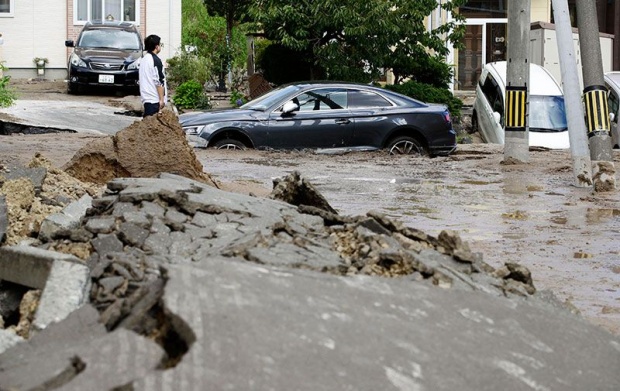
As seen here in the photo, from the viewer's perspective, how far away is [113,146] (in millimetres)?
12609

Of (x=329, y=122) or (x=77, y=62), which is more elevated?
(x=77, y=62)

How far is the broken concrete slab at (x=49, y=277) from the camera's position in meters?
5.96

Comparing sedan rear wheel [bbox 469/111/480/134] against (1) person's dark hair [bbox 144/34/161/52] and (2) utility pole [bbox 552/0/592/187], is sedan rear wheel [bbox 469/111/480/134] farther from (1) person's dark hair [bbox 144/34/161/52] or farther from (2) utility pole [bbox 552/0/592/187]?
(1) person's dark hair [bbox 144/34/161/52]

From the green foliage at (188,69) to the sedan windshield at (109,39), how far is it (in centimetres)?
149

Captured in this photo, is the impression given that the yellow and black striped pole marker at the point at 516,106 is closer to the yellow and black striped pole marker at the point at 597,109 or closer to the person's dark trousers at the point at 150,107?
the yellow and black striped pole marker at the point at 597,109

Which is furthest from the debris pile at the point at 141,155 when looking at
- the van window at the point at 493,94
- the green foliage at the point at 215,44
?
the green foliage at the point at 215,44

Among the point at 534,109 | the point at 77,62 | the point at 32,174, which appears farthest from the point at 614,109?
the point at 32,174

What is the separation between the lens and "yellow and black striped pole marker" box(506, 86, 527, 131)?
1988 cm

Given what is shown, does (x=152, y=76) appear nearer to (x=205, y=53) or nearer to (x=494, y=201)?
(x=494, y=201)

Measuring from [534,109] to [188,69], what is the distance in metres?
13.0

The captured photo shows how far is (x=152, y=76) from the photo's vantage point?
1672cm

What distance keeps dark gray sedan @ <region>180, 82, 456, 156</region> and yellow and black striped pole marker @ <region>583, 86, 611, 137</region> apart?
363cm

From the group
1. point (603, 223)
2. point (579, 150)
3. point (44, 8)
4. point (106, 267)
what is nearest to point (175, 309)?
point (106, 267)

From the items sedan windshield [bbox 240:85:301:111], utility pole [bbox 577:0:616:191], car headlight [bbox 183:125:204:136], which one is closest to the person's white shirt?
car headlight [bbox 183:125:204:136]
